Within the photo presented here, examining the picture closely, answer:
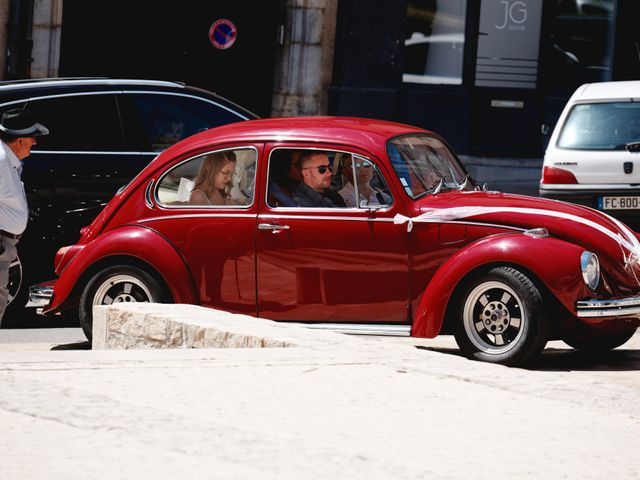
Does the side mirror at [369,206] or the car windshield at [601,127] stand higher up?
the car windshield at [601,127]

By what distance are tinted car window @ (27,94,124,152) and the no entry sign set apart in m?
9.81

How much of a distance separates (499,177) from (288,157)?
11733mm

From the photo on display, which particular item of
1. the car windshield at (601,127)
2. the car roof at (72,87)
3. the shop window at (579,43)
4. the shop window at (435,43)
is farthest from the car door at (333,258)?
the shop window at (579,43)

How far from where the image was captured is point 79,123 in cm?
1039

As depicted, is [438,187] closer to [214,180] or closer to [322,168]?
[322,168]

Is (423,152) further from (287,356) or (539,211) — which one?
(287,356)

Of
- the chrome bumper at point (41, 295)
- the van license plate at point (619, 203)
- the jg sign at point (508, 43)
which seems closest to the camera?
the chrome bumper at point (41, 295)

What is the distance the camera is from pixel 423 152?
29.1ft

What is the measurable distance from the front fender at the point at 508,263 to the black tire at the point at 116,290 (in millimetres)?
1730

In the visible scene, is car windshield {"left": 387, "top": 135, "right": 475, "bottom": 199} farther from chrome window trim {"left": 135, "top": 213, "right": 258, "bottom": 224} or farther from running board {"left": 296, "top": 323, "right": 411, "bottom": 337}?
chrome window trim {"left": 135, "top": 213, "right": 258, "bottom": 224}

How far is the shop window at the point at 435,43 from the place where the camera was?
20344 mm

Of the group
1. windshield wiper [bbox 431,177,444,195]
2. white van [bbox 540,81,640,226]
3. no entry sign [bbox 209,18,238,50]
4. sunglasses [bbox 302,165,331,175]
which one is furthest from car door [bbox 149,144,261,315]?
no entry sign [bbox 209,18,238,50]

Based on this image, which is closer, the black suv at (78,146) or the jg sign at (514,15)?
the black suv at (78,146)

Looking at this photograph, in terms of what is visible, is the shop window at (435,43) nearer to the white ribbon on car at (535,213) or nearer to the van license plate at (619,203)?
the van license plate at (619,203)
